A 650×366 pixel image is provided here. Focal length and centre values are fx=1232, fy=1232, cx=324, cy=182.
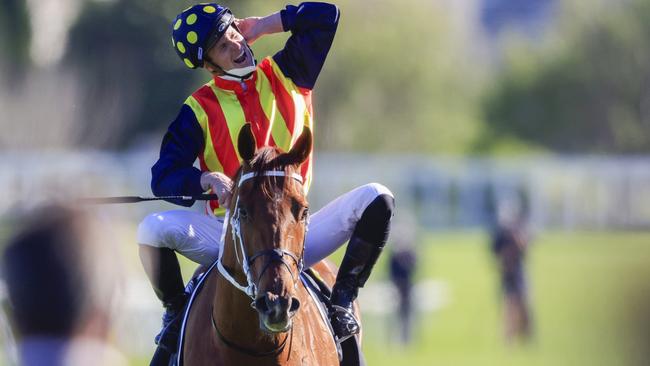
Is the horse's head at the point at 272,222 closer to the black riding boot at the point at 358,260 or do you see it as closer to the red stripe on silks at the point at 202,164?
the black riding boot at the point at 358,260

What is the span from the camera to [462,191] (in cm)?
4916

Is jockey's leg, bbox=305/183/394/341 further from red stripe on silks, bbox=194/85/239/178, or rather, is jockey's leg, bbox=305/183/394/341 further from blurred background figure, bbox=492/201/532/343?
blurred background figure, bbox=492/201/532/343

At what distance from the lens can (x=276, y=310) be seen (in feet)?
14.5

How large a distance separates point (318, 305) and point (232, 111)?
100 centimetres

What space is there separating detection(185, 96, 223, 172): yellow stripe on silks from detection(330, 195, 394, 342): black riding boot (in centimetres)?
73

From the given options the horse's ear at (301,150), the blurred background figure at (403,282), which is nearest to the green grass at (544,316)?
the blurred background figure at (403,282)

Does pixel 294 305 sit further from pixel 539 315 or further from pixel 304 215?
pixel 539 315

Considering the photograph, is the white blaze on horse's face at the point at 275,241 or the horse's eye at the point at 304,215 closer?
the white blaze on horse's face at the point at 275,241

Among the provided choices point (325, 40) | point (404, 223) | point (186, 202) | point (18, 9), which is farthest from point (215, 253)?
point (18, 9)

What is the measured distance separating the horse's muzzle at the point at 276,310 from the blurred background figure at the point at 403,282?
54.4 feet

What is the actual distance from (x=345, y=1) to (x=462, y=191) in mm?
A: 9120

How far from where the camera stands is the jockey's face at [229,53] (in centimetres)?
576

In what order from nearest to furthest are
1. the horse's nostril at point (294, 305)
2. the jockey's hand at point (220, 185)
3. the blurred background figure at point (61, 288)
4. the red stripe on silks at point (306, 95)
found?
1. the blurred background figure at point (61, 288)
2. the horse's nostril at point (294, 305)
3. the jockey's hand at point (220, 185)
4. the red stripe on silks at point (306, 95)

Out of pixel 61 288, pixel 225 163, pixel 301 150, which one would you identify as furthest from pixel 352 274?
pixel 61 288
